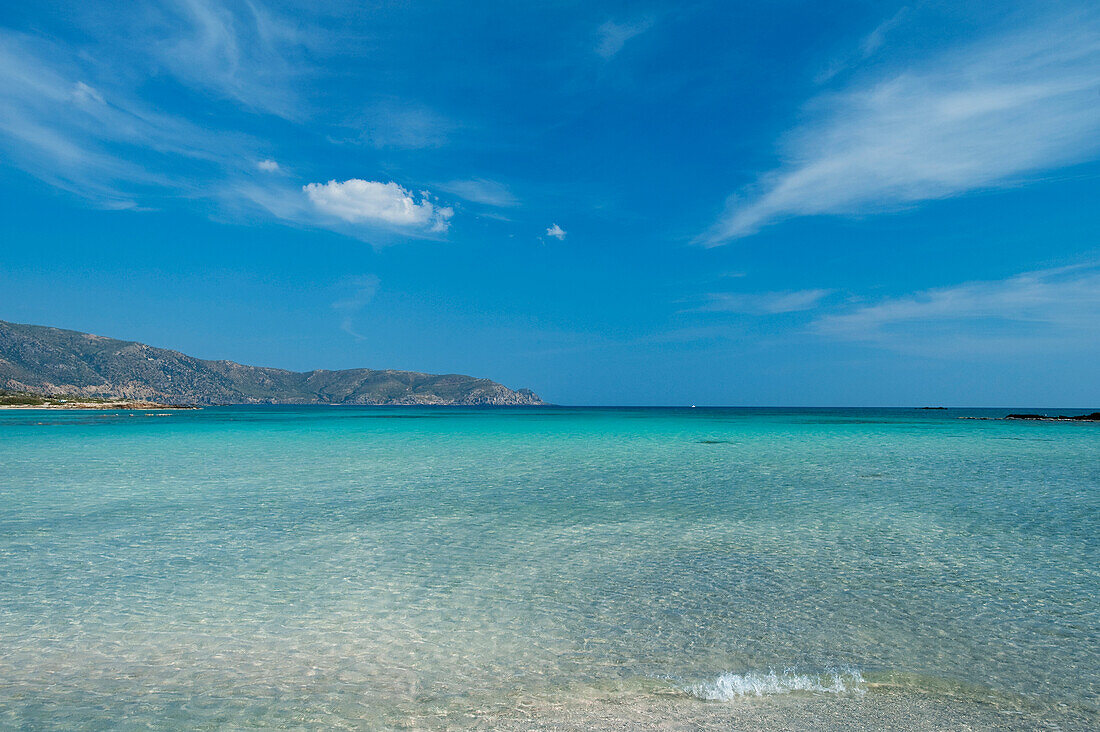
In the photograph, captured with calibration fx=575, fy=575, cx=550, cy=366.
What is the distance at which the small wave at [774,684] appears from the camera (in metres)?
6.28

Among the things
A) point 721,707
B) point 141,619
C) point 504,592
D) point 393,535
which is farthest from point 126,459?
point 721,707

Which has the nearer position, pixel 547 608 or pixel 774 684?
pixel 774 684

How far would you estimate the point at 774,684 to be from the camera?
255 inches

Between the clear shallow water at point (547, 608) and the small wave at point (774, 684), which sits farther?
the small wave at point (774, 684)

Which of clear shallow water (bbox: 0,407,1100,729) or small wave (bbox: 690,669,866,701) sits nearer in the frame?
clear shallow water (bbox: 0,407,1100,729)

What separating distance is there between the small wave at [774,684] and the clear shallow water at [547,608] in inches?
1.3

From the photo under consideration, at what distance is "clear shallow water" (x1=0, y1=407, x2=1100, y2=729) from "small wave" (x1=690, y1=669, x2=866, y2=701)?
3 cm

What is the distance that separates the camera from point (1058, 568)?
10984 mm

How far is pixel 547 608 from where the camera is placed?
891cm

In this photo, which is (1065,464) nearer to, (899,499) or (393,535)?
(899,499)

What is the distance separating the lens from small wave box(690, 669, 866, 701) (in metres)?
6.28

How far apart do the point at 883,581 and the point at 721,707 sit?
5.86 m

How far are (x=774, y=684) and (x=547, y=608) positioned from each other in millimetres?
3540

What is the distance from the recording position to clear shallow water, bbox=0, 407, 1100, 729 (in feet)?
20.0
